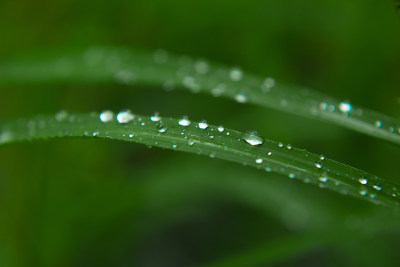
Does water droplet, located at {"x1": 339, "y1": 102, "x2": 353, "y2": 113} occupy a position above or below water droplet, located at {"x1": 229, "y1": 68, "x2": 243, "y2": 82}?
below

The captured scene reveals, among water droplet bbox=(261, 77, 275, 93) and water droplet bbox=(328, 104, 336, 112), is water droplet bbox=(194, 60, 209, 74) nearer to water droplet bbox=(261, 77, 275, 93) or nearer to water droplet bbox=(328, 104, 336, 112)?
water droplet bbox=(261, 77, 275, 93)

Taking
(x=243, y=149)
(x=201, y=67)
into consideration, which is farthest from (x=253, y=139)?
(x=201, y=67)

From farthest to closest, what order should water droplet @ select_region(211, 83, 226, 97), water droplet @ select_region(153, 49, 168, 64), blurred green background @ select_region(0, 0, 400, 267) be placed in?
blurred green background @ select_region(0, 0, 400, 267), water droplet @ select_region(153, 49, 168, 64), water droplet @ select_region(211, 83, 226, 97)

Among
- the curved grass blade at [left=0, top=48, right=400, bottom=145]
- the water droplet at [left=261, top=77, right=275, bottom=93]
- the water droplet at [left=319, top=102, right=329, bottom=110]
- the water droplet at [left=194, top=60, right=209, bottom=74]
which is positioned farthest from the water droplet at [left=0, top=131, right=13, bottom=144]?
the water droplet at [left=319, top=102, right=329, bottom=110]

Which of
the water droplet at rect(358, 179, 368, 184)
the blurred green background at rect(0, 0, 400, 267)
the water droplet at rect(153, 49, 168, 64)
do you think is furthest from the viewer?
the blurred green background at rect(0, 0, 400, 267)

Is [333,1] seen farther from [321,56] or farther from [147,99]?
[147,99]

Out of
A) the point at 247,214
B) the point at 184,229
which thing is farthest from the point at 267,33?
the point at 184,229

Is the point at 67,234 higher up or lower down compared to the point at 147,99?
lower down
